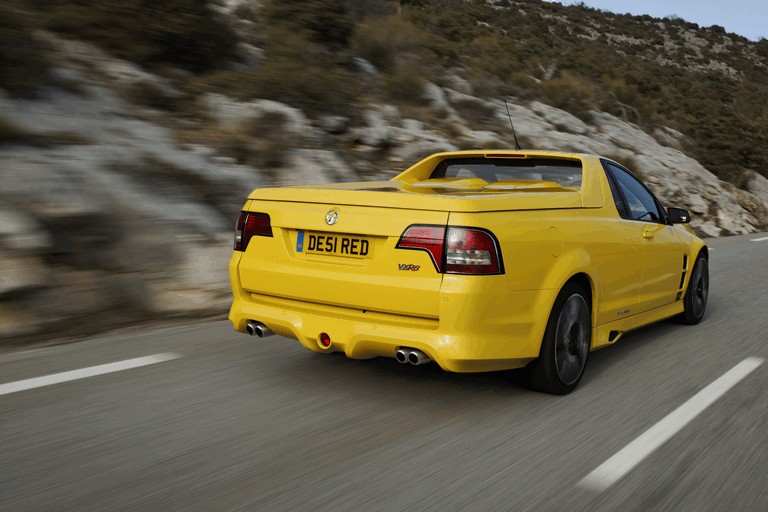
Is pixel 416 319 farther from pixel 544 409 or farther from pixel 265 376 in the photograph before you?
pixel 265 376

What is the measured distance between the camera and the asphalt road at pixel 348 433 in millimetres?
3150

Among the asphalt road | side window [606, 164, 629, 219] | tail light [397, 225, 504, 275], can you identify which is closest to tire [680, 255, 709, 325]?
the asphalt road

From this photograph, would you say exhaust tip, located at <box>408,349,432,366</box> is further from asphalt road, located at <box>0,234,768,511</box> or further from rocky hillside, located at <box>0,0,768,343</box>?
rocky hillside, located at <box>0,0,768,343</box>

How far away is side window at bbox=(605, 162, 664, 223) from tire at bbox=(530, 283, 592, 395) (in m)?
1.03

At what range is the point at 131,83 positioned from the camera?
1064cm

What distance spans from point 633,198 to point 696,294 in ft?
5.34

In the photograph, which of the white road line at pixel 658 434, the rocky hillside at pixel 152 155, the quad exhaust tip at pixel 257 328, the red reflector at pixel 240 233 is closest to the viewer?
the white road line at pixel 658 434

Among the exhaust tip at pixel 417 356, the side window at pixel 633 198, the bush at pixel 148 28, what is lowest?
the exhaust tip at pixel 417 356

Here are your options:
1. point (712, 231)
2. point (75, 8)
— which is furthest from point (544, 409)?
point (712, 231)

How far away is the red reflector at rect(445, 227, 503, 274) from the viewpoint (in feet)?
12.9

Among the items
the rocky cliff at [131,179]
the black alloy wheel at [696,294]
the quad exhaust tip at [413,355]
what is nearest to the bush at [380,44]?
the rocky cliff at [131,179]

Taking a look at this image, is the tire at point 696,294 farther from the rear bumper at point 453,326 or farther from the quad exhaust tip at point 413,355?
the quad exhaust tip at point 413,355

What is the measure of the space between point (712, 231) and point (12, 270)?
620 inches

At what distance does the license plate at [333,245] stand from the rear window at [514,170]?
5.67ft
